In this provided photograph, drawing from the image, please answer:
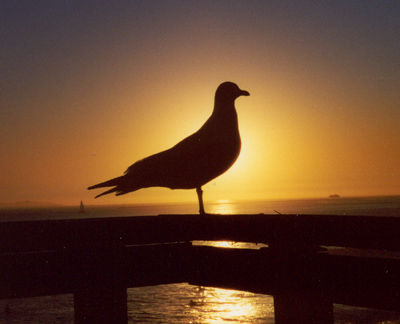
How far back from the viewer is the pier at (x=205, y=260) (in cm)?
256

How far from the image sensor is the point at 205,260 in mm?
3367

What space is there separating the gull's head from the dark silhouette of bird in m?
0.63

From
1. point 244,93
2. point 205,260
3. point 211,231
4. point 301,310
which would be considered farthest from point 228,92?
point 301,310

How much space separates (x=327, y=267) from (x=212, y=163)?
345 cm

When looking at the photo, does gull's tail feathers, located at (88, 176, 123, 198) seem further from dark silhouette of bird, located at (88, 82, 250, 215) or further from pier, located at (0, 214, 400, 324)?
pier, located at (0, 214, 400, 324)

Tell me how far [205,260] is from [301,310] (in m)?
0.69

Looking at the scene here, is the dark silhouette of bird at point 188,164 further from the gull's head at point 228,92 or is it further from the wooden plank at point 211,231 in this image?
the wooden plank at point 211,231

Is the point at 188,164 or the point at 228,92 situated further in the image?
the point at 228,92

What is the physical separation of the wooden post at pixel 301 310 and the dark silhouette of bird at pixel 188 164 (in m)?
2.72

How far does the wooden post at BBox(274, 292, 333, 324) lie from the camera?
9.84 ft

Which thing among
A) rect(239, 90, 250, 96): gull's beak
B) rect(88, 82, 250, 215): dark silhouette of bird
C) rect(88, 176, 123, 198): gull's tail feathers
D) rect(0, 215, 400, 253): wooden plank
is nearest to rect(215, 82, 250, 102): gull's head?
rect(239, 90, 250, 96): gull's beak

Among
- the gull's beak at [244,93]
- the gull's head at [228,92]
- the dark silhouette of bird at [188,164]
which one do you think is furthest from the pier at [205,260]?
the gull's beak at [244,93]

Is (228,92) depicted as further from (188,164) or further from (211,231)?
(211,231)

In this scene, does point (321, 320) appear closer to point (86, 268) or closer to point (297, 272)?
point (297, 272)
